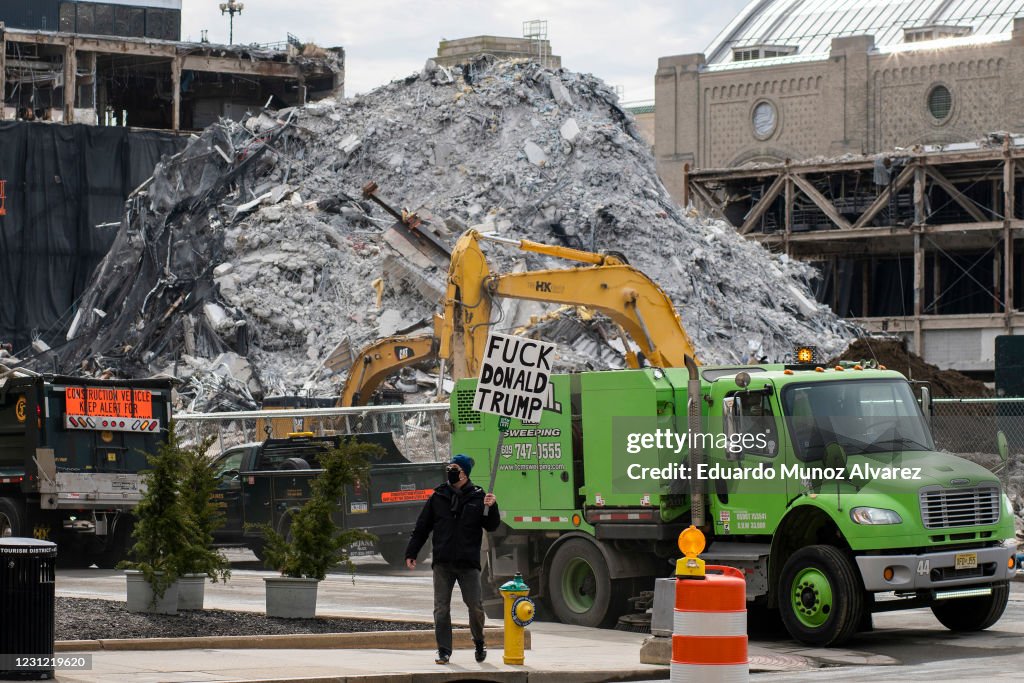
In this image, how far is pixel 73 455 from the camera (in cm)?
2422

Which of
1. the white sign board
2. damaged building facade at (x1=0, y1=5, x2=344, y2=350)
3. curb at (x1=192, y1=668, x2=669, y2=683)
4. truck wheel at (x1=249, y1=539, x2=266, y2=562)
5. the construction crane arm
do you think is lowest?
curb at (x1=192, y1=668, x2=669, y2=683)

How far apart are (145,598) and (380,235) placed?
3199 centimetres

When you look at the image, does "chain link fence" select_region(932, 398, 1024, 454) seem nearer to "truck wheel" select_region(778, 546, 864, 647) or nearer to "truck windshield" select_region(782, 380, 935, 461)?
"truck windshield" select_region(782, 380, 935, 461)

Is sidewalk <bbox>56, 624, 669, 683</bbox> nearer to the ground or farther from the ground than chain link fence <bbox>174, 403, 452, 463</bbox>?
nearer to the ground

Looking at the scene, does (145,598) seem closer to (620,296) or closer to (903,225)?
(620,296)

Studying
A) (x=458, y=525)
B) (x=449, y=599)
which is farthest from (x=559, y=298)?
(x=449, y=599)

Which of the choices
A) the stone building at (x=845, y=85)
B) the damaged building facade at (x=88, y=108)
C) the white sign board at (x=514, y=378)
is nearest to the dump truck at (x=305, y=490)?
the white sign board at (x=514, y=378)

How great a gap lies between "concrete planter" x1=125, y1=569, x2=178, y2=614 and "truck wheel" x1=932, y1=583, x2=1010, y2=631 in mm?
7554

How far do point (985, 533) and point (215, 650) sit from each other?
24.2 feet

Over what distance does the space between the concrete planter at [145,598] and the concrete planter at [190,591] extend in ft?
1.42

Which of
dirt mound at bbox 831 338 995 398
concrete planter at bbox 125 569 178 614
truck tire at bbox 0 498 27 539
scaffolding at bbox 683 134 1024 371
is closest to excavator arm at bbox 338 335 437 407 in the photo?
truck tire at bbox 0 498 27 539

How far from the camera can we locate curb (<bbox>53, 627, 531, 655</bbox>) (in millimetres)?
13414

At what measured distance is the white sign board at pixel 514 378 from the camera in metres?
14.8

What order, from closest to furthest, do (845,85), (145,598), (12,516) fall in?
1. (145,598)
2. (12,516)
3. (845,85)
